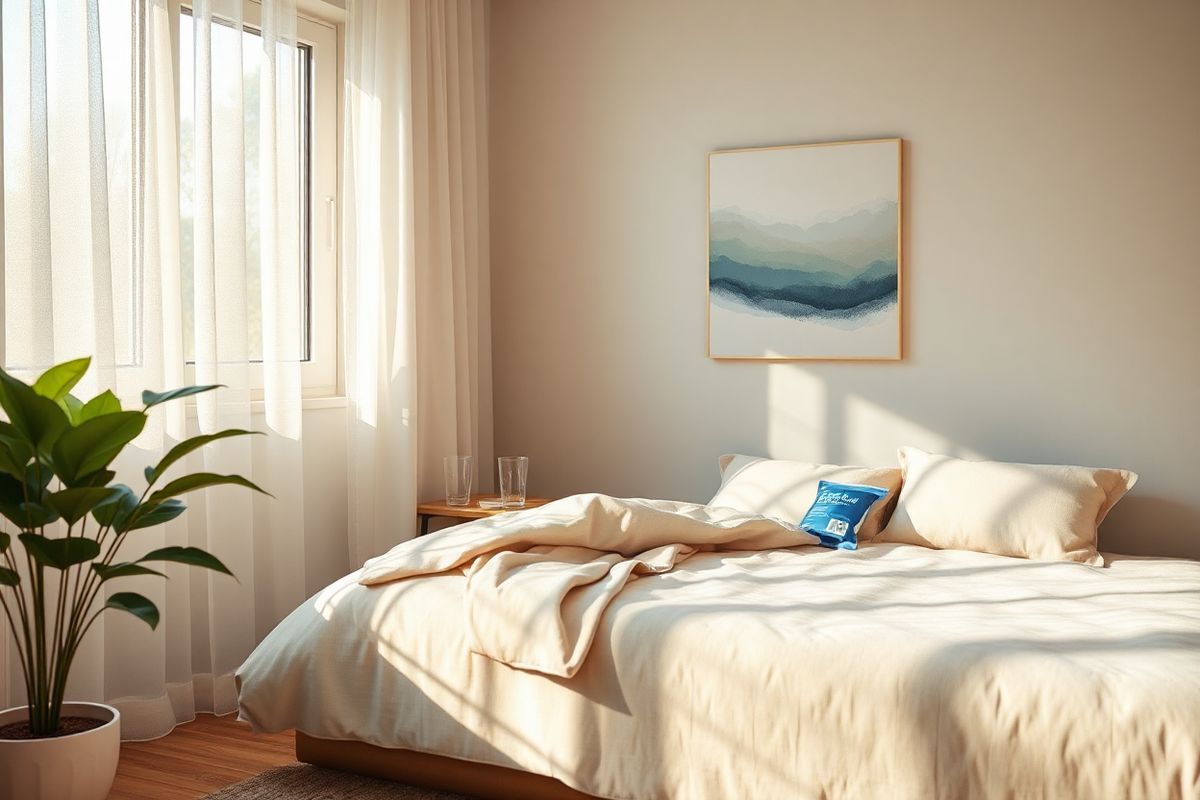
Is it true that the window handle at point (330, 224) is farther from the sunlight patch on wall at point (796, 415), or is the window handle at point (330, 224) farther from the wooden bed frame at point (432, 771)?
the wooden bed frame at point (432, 771)

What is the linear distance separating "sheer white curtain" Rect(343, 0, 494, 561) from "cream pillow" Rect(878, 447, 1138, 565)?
68.4 inches

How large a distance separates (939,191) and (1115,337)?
779 mm

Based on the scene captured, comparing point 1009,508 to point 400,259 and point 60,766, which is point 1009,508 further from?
point 60,766

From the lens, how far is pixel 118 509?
2.25 metres

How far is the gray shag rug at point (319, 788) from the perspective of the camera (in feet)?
8.68

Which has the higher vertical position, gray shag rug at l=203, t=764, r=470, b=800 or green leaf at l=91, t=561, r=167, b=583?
green leaf at l=91, t=561, r=167, b=583

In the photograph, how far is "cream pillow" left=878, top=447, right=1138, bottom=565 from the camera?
3.26m

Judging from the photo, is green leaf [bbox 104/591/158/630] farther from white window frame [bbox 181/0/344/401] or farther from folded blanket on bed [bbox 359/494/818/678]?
white window frame [bbox 181/0/344/401]

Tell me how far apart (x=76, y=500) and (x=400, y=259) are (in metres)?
2.00

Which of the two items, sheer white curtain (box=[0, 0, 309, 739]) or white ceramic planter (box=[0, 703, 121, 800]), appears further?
sheer white curtain (box=[0, 0, 309, 739])

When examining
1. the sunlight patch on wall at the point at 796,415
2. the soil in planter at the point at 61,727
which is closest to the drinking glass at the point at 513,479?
the sunlight patch on wall at the point at 796,415

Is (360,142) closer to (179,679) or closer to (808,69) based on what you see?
(808,69)

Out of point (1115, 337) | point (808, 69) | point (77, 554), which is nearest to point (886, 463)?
point (1115, 337)

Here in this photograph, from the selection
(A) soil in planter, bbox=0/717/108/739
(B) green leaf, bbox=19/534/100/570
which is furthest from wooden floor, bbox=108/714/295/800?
(B) green leaf, bbox=19/534/100/570
